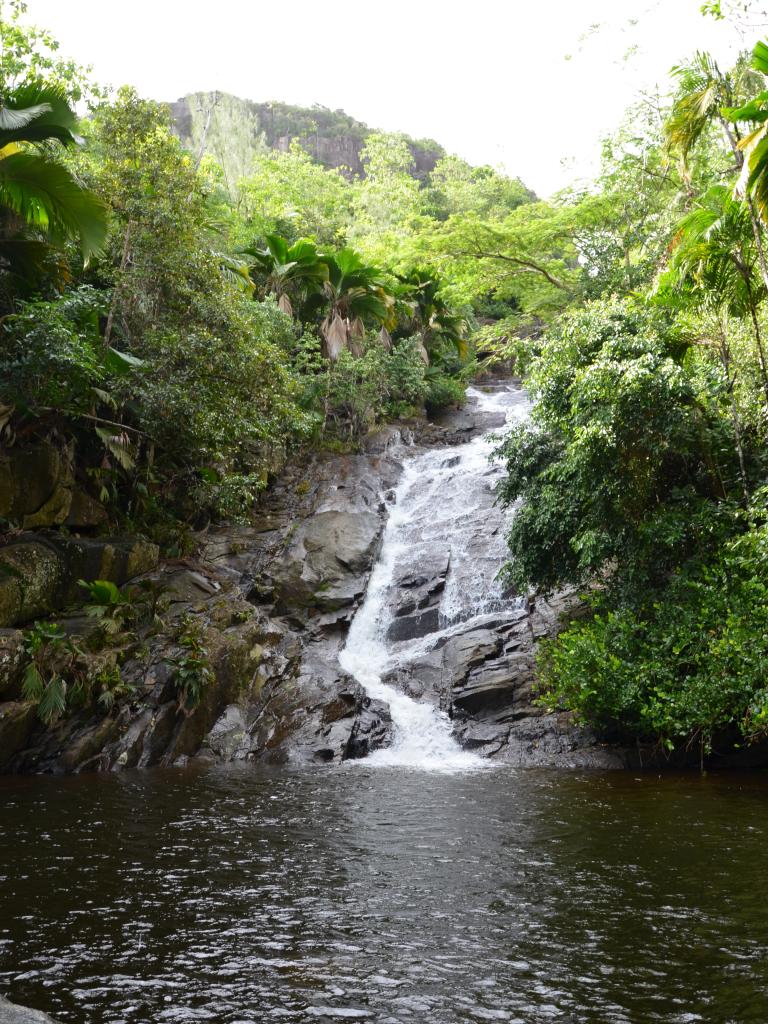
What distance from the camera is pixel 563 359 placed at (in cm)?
1474

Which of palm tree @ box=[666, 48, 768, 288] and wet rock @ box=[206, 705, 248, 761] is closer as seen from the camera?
palm tree @ box=[666, 48, 768, 288]

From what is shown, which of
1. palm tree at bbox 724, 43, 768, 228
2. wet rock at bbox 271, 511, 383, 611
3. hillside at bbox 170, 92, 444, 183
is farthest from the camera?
hillside at bbox 170, 92, 444, 183

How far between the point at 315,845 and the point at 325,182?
145ft

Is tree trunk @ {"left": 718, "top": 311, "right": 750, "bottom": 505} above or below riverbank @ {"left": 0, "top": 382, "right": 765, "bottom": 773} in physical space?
above

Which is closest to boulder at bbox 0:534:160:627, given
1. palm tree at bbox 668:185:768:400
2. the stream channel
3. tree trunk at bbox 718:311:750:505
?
the stream channel

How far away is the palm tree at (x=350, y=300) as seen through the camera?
28.0 m

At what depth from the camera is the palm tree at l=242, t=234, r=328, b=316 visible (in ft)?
89.9

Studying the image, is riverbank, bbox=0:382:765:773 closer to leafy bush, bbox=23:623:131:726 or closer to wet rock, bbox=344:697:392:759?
wet rock, bbox=344:697:392:759

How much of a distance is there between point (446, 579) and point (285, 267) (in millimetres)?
13659

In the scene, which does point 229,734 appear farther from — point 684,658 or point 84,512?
point 684,658

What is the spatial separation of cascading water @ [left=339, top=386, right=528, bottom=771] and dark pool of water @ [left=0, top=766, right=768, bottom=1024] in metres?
4.03

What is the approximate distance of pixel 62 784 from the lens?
12.0 meters

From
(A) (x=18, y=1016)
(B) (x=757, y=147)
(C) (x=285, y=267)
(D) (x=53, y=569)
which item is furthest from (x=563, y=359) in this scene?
(C) (x=285, y=267)

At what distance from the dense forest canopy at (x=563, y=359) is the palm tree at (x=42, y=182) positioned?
0.12 feet
